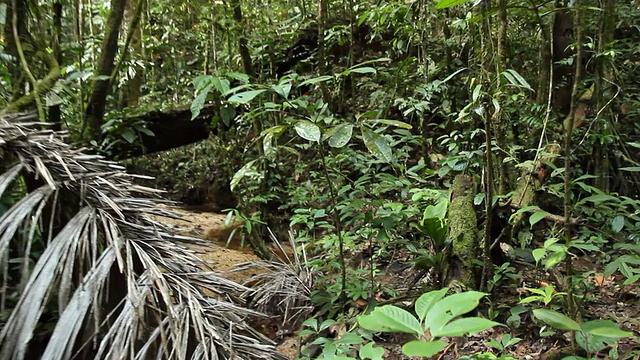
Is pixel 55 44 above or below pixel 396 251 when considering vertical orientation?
above

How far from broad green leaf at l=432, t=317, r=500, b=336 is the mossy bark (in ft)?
5.33

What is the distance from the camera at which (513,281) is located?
7.90 feet

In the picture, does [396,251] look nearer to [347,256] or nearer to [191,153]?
[347,256]

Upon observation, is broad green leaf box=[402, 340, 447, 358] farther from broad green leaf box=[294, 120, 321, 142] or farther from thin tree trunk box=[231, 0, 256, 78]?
thin tree trunk box=[231, 0, 256, 78]

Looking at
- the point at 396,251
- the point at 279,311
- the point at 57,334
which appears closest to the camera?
the point at 57,334

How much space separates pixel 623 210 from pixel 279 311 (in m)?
2.02

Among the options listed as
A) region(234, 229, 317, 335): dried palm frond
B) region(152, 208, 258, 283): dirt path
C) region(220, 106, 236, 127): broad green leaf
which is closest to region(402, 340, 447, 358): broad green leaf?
region(234, 229, 317, 335): dried palm frond

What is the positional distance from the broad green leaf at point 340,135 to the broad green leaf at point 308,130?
0.23ft

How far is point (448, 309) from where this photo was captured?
86 cm

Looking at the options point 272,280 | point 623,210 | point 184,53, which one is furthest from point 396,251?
point 184,53

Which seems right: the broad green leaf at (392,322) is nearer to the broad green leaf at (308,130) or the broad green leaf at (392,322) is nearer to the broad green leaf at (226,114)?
the broad green leaf at (308,130)

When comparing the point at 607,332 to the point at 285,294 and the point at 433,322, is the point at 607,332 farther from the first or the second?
the point at 285,294

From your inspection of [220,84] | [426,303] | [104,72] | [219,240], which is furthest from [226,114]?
[426,303]

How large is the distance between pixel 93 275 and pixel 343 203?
1396mm
